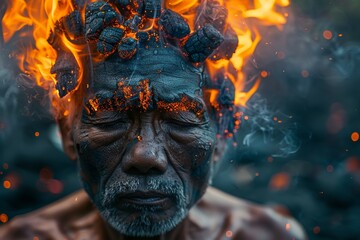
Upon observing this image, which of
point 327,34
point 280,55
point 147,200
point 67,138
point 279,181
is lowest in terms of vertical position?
point 279,181

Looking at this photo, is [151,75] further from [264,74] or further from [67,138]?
[264,74]

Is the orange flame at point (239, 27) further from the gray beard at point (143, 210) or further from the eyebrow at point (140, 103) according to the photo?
the gray beard at point (143, 210)

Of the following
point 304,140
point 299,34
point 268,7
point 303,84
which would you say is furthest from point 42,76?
point 304,140

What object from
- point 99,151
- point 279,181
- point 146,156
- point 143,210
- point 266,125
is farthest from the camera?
point 279,181

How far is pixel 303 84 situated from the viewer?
7.39 m

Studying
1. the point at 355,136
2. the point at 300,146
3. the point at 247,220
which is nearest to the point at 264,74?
the point at 300,146

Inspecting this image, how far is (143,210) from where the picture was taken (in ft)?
10.1

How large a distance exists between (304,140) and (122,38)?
5935 millimetres

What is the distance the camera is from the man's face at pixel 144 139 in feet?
10.0

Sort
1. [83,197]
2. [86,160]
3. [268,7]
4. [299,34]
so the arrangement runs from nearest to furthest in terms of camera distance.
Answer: [86,160] → [268,7] → [83,197] → [299,34]

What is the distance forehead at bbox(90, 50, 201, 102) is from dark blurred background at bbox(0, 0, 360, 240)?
8.80 ft

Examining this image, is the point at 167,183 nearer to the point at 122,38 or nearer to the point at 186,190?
the point at 186,190

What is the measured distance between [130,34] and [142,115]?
424 millimetres

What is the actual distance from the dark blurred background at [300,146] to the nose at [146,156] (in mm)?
2903
